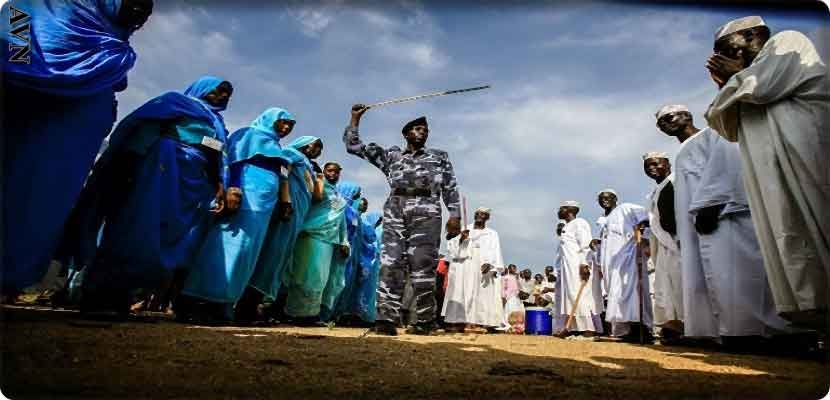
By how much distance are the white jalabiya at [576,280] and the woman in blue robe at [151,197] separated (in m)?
5.92

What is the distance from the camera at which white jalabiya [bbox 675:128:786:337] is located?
4.00 m

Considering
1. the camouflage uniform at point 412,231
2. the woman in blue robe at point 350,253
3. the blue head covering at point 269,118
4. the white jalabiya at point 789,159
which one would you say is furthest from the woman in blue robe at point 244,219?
the white jalabiya at point 789,159

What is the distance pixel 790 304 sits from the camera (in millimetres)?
2977

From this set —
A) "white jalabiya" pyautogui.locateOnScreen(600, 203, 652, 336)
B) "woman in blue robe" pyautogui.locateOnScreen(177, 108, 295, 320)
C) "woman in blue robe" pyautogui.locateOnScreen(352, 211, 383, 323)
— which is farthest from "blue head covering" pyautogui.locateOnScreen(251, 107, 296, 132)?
"white jalabiya" pyautogui.locateOnScreen(600, 203, 652, 336)

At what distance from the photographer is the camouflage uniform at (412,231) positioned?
5125 mm

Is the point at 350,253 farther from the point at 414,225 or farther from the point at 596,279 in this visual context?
the point at 596,279

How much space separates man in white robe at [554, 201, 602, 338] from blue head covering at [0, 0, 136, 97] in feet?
22.3

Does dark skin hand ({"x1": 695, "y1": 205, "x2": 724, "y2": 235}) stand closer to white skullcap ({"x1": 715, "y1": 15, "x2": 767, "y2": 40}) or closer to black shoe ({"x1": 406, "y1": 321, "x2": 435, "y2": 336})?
white skullcap ({"x1": 715, "y1": 15, "x2": 767, "y2": 40})

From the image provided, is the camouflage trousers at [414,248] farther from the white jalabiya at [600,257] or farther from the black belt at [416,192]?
the white jalabiya at [600,257]

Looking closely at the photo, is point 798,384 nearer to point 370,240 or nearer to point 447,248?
point 370,240

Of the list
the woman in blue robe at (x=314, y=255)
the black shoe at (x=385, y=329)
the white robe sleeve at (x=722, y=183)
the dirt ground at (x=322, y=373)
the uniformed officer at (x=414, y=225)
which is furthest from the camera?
the woman in blue robe at (x=314, y=255)

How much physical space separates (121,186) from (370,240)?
5301 mm

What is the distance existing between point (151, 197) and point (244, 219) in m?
0.98

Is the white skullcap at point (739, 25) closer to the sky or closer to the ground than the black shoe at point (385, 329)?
closer to the sky
